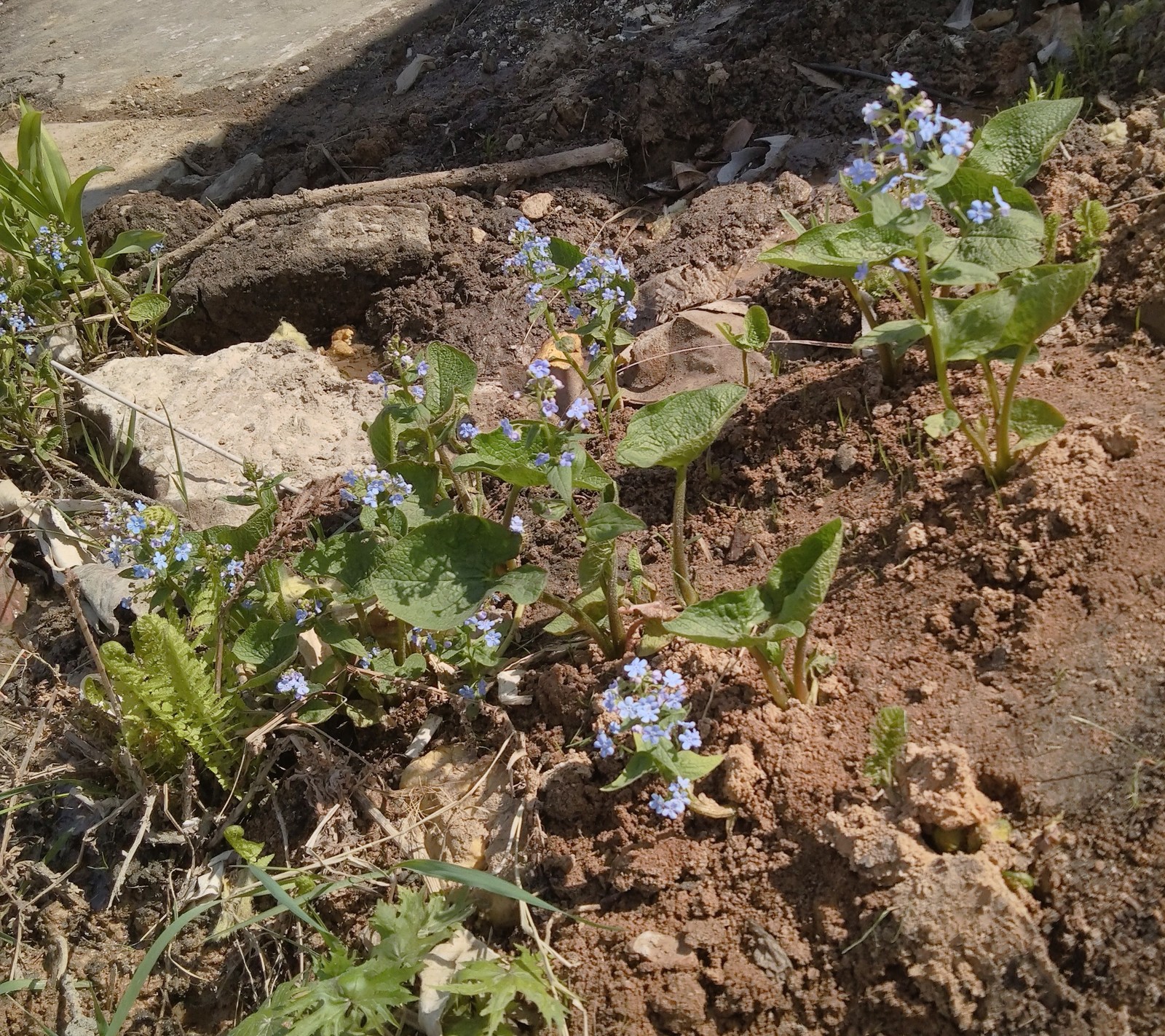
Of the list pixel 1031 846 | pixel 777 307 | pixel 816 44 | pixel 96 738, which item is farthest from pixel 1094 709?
pixel 816 44

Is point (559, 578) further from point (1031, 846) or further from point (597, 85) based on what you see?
point (597, 85)

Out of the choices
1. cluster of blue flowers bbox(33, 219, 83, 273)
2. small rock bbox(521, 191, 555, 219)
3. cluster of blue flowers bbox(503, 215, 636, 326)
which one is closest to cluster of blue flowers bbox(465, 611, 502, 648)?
cluster of blue flowers bbox(503, 215, 636, 326)

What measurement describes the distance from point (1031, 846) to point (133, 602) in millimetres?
2053

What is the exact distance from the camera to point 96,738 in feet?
7.45

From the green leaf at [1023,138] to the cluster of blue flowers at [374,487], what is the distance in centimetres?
138

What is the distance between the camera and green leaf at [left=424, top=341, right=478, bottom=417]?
86.0 inches

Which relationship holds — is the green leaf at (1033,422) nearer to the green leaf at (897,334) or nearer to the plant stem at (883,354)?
the green leaf at (897,334)

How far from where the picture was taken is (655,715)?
161 cm

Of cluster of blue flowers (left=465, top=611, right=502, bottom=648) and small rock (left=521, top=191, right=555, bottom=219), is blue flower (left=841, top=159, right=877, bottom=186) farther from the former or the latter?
small rock (left=521, top=191, right=555, bottom=219)

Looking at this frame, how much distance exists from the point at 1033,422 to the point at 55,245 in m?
3.05

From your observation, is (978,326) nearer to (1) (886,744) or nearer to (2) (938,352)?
(2) (938,352)

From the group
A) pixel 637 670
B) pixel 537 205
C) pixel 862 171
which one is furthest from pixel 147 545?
pixel 537 205

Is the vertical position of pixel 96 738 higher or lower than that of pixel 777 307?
lower

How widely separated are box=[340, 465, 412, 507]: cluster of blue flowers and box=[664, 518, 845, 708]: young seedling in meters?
0.68
